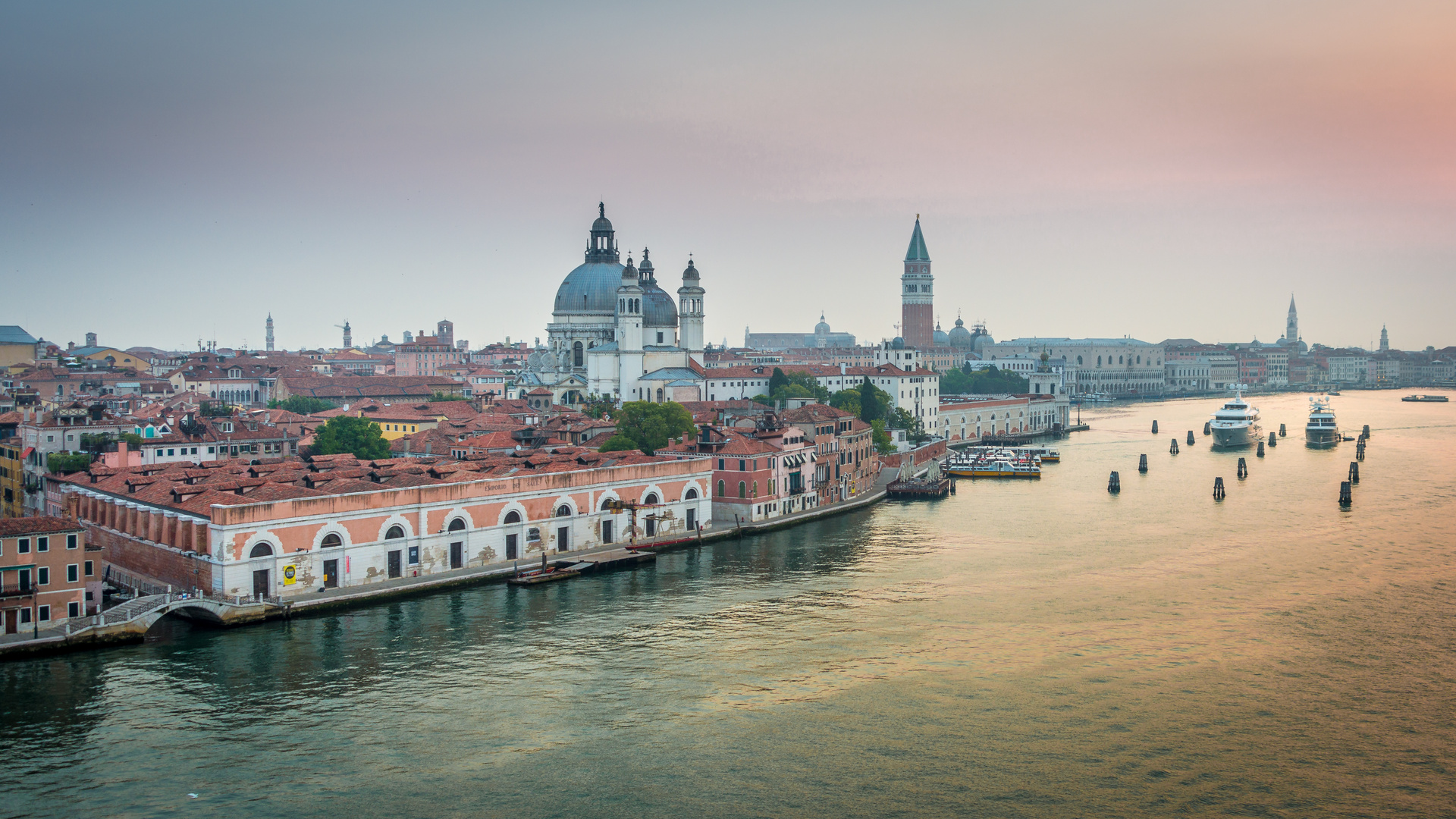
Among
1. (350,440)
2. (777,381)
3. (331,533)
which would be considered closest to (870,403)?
(777,381)

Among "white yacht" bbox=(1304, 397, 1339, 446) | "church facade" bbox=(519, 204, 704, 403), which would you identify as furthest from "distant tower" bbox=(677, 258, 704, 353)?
"white yacht" bbox=(1304, 397, 1339, 446)

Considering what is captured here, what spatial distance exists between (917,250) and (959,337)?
1502cm

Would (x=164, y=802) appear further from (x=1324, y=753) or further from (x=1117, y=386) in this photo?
(x=1117, y=386)

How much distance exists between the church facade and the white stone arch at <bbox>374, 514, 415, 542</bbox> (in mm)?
23213

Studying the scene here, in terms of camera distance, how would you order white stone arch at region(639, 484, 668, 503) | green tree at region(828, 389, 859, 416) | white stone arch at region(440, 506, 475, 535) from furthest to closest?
1. green tree at region(828, 389, 859, 416)
2. white stone arch at region(639, 484, 668, 503)
3. white stone arch at region(440, 506, 475, 535)

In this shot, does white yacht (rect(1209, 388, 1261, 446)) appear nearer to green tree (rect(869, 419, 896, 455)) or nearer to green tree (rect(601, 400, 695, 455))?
green tree (rect(869, 419, 896, 455))

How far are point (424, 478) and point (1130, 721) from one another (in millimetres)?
10752

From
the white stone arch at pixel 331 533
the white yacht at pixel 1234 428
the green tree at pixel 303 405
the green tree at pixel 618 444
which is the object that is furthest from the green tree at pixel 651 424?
the white yacht at pixel 1234 428

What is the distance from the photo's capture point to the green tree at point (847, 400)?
123ft

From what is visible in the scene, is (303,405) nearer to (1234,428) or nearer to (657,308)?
(657,308)

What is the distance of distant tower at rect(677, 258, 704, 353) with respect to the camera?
143ft

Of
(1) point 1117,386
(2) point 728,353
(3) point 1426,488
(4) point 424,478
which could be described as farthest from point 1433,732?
(1) point 1117,386

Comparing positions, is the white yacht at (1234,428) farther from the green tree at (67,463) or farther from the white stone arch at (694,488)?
the green tree at (67,463)

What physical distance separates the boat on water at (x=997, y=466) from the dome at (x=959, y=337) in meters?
45.1
